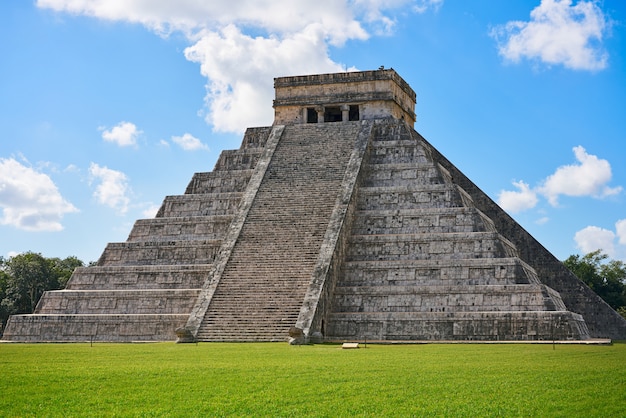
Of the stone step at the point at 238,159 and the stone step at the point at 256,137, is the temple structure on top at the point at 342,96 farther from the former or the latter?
the stone step at the point at 238,159

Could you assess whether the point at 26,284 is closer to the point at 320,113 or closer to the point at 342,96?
the point at 320,113

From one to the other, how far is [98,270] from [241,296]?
18.7 feet

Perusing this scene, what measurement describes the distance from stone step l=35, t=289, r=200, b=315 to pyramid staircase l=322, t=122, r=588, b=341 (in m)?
4.41

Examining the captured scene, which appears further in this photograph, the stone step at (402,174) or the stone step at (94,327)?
the stone step at (402,174)

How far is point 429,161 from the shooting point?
27109 mm

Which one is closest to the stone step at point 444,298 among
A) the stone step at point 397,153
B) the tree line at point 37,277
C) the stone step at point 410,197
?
the stone step at point 410,197

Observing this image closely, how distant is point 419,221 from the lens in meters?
24.7

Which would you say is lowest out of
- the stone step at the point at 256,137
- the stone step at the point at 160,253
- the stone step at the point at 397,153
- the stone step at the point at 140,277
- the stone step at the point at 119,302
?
the stone step at the point at 119,302

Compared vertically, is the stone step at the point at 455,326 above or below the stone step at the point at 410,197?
below

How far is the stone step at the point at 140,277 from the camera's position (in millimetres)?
24469

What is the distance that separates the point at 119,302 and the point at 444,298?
9.31m

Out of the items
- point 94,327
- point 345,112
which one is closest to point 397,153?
point 345,112

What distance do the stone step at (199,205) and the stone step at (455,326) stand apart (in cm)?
681

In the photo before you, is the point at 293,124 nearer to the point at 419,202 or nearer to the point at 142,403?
the point at 419,202
